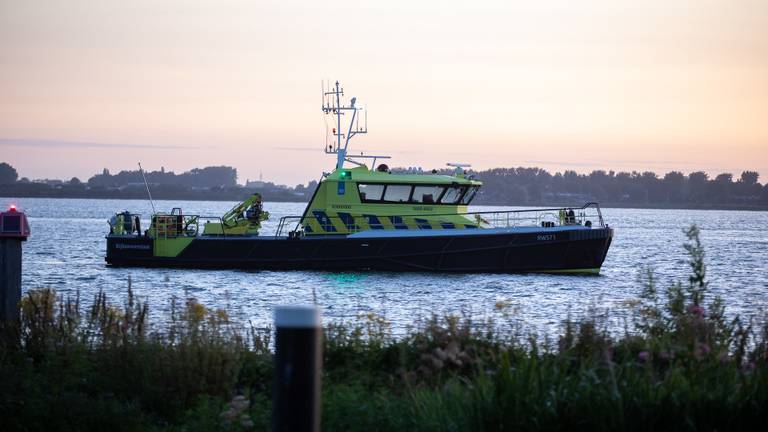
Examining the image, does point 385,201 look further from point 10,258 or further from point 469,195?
point 10,258

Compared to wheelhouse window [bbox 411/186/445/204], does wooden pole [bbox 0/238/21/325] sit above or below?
below

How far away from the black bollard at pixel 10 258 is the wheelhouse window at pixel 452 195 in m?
19.9

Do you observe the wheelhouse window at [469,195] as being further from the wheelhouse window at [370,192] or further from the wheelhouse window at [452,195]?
the wheelhouse window at [370,192]

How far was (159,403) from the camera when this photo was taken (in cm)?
852

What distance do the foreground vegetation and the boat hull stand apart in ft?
58.8

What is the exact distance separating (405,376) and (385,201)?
858 inches

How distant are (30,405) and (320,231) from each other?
22.1 meters

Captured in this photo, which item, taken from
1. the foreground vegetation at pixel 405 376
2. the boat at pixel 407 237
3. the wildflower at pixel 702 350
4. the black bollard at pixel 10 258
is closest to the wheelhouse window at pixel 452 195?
the boat at pixel 407 237

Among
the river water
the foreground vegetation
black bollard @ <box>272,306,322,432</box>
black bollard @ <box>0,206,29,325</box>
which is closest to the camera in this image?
black bollard @ <box>272,306,322,432</box>

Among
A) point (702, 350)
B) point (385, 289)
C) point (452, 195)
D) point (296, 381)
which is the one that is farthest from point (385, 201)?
point (296, 381)

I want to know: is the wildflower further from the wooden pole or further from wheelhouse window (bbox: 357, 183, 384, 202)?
wheelhouse window (bbox: 357, 183, 384, 202)

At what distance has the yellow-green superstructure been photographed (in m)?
29.2

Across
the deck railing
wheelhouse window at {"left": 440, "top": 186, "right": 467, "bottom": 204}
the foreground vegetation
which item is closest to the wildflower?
the foreground vegetation

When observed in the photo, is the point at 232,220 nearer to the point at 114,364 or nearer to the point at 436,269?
the point at 436,269
